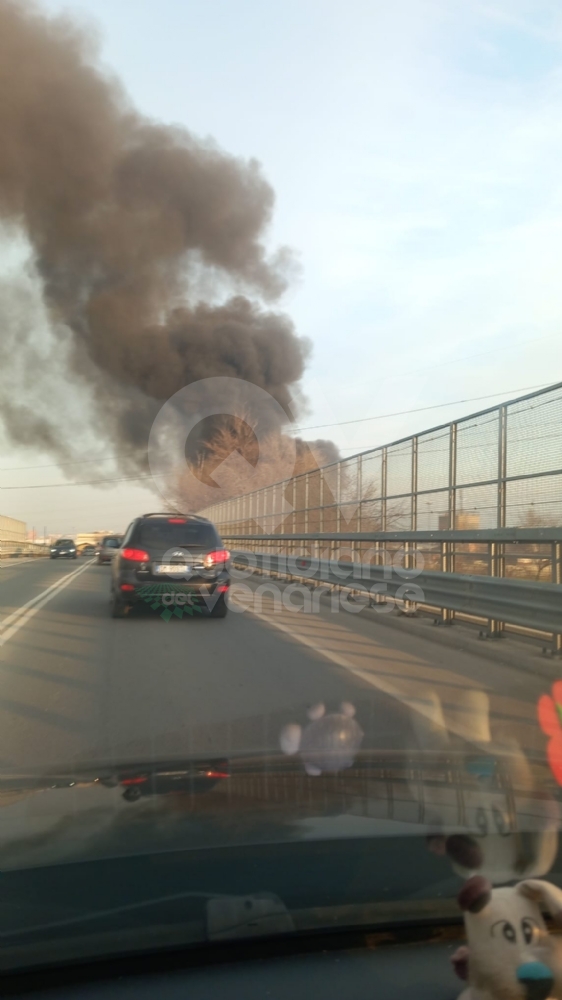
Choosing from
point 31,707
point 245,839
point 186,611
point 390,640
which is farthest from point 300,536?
point 245,839

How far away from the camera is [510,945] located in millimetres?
1770

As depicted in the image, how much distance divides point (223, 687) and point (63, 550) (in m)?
42.2

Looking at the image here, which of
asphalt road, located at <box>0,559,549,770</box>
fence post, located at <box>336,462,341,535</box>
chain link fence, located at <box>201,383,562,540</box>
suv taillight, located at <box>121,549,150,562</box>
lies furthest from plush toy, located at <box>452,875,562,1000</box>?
fence post, located at <box>336,462,341,535</box>

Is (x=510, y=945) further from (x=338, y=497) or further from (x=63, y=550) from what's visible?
(x=63, y=550)

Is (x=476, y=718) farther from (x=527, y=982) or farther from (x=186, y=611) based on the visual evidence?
(x=186, y=611)

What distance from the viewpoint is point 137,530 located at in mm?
12602

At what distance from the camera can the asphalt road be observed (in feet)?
18.8

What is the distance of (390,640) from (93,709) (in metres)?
4.69

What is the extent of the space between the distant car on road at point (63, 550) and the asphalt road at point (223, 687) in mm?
36586

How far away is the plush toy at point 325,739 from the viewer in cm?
411

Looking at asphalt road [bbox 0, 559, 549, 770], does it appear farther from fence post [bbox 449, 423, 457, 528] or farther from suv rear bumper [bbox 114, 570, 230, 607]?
fence post [bbox 449, 423, 457, 528]

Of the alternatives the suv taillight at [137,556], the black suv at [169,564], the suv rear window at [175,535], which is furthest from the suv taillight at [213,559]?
the suv taillight at [137,556]

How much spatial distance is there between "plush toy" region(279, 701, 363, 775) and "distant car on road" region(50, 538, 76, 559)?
43.2m

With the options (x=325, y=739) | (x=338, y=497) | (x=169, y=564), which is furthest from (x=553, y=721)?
(x=338, y=497)
